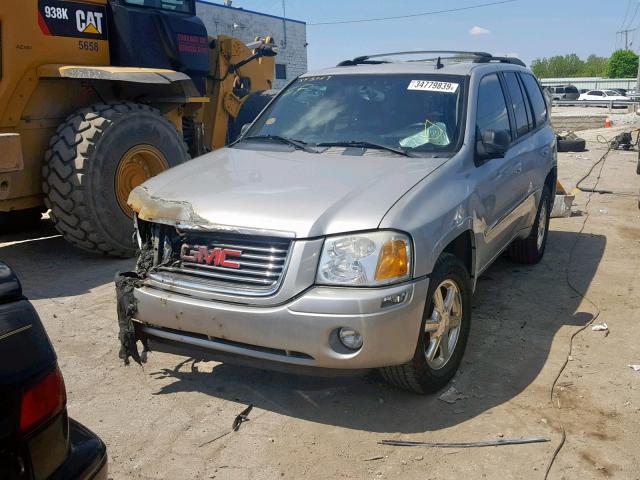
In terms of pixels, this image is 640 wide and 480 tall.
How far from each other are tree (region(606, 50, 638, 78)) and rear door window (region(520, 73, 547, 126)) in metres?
83.7

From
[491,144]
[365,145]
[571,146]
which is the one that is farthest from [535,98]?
[571,146]

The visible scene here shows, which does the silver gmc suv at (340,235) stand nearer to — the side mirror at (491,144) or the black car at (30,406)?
the side mirror at (491,144)

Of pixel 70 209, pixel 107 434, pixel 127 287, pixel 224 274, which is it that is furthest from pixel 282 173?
pixel 70 209

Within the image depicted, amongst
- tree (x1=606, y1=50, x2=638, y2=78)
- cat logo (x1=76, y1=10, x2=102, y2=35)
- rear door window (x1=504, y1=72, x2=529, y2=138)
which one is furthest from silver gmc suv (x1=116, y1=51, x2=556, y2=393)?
tree (x1=606, y1=50, x2=638, y2=78)

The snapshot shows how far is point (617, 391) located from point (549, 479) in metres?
1.07

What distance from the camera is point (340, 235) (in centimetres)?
307

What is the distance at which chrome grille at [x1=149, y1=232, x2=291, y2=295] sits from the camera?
10.2ft

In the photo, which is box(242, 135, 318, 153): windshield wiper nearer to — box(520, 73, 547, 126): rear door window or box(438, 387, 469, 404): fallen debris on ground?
box(438, 387, 469, 404): fallen debris on ground

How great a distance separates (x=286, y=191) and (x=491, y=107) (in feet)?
6.81

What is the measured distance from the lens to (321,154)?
4.15 meters

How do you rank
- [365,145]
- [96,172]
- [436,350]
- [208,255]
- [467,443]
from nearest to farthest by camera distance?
[467,443] → [208,255] → [436,350] → [365,145] → [96,172]

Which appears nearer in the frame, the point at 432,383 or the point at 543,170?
the point at 432,383

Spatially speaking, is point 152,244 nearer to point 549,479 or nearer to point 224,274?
point 224,274

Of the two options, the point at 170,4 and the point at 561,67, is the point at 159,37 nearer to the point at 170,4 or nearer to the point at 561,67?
the point at 170,4
